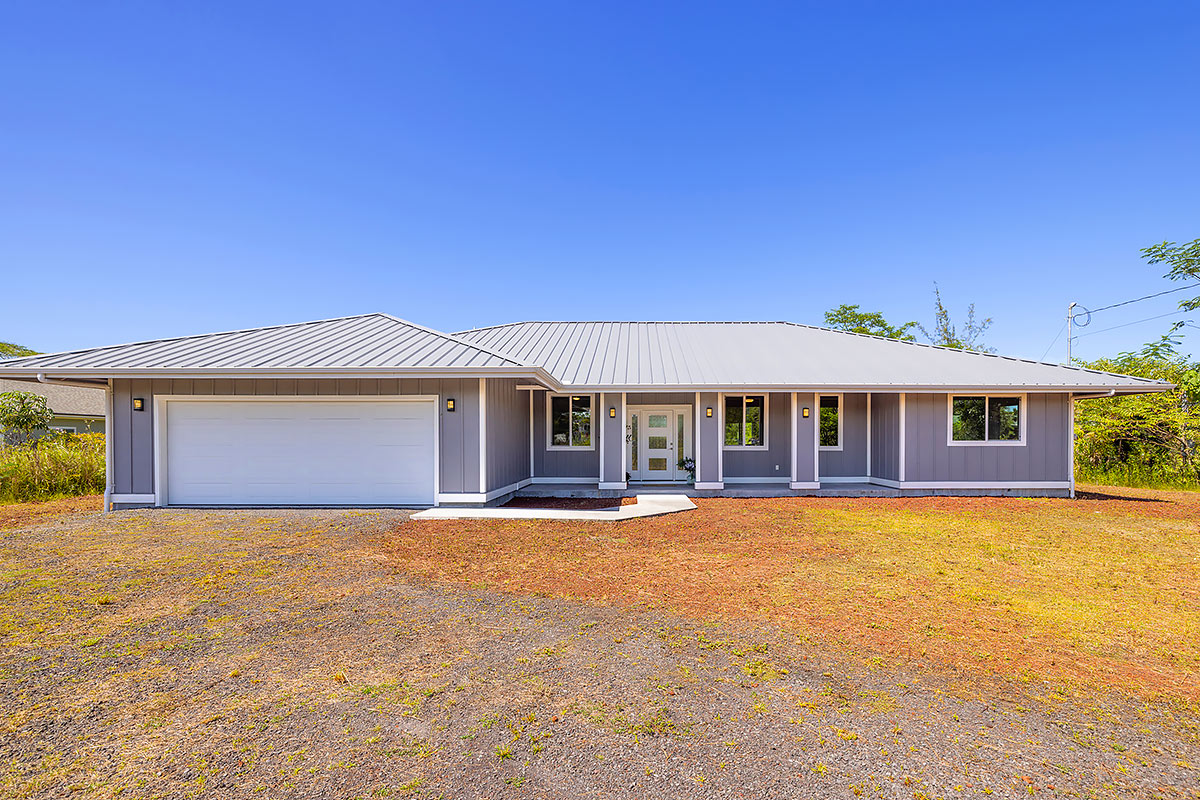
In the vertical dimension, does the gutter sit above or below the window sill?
above

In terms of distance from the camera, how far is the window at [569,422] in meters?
12.6

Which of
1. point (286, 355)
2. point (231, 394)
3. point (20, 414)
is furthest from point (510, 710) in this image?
point (20, 414)

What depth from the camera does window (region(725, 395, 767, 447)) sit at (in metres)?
12.7

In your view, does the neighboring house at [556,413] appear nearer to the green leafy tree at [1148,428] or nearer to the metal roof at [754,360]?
the metal roof at [754,360]

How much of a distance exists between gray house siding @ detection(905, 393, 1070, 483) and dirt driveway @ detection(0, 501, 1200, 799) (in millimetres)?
9281

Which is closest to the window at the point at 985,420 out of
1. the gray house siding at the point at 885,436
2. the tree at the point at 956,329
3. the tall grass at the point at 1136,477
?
the gray house siding at the point at 885,436

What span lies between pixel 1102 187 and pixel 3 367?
2790 cm

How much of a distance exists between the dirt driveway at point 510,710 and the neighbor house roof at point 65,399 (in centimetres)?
2240

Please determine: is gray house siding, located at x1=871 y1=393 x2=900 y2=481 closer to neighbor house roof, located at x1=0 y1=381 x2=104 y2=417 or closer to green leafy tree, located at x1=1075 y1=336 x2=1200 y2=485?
green leafy tree, located at x1=1075 y1=336 x2=1200 y2=485

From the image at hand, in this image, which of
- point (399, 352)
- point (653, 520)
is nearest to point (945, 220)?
point (653, 520)

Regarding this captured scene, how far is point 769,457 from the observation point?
498 inches

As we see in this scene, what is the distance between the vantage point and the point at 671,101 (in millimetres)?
15688

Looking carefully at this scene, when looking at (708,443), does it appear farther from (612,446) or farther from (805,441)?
(805,441)

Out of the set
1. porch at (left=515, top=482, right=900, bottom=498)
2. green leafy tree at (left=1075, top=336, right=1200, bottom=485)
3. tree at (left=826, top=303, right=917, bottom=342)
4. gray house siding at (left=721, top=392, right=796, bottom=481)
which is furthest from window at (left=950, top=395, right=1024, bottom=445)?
tree at (left=826, top=303, right=917, bottom=342)
